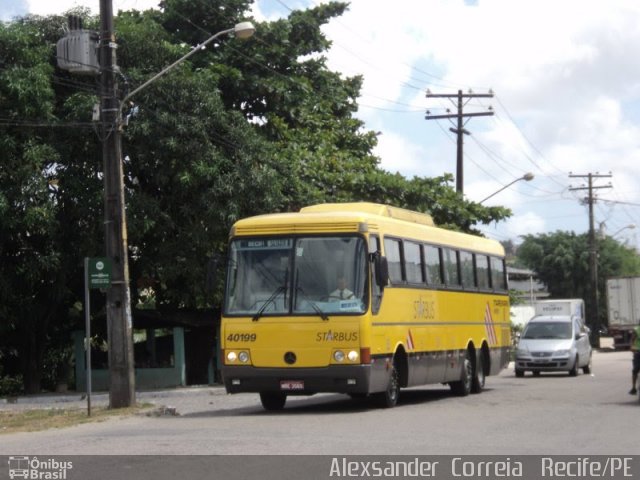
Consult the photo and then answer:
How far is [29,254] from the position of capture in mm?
29188

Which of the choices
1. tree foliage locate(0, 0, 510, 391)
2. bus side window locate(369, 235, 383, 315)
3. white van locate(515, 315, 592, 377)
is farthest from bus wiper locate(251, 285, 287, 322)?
white van locate(515, 315, 592, 377)

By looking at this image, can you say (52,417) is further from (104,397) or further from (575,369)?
(575,369)

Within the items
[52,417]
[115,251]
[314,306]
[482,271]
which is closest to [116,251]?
[115,251]

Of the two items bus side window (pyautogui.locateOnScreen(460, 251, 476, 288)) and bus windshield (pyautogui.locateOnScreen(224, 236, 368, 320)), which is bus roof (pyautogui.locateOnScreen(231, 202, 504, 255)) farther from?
bus side window (pyautogui.locateOnScreen(460, 251, 476, 288))

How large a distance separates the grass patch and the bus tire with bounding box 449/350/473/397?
23.3 feet

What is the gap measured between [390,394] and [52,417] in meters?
5.80

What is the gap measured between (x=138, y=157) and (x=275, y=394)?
10.3 meters

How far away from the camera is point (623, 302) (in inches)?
2469

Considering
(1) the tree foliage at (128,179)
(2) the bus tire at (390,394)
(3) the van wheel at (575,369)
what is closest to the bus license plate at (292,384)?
(2) the bus tire at (390,394)

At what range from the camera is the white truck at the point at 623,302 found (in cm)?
6222
